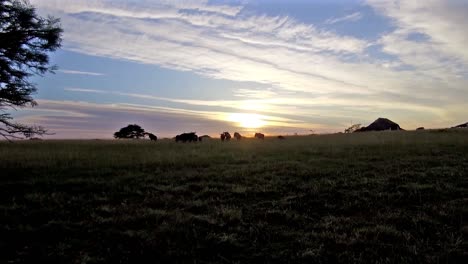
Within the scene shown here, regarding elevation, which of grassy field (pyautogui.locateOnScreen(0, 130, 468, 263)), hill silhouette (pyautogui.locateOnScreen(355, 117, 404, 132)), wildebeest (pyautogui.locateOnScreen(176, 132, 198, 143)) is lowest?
grassy field (pyautogui.locateOnScreen(0, 130, 468, 263))

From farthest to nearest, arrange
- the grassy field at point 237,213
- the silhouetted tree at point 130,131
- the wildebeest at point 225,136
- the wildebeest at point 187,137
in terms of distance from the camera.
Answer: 1. the silhouetted tree at point 130,131
2. the wildebeest at point 225,136
3. the wildebeest at point 187,137
4. the grassy field at point 237,213

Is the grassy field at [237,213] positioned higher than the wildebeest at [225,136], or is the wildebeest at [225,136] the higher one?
the wildebeest at [225,136]

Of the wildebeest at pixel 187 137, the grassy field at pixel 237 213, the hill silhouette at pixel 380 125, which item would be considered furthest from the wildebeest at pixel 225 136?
the grassy field at pixel 237 213

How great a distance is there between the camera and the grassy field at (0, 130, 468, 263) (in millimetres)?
8664

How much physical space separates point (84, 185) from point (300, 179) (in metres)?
8.42

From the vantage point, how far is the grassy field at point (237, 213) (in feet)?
28.4

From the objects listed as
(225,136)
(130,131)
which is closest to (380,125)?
(225,136)

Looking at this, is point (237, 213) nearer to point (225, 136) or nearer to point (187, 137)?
point (187, 137)

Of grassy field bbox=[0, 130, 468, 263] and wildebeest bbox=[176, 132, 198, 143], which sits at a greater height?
wildebeest bbox=[176, 132, 198, 143]

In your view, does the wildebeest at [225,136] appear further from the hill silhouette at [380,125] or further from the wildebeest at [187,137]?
the hill silhouette at [380,125]

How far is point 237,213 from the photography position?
11.4 meters

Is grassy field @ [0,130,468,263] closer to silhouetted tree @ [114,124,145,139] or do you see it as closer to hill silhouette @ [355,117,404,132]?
hill silhouette @ [355,117,404,132]

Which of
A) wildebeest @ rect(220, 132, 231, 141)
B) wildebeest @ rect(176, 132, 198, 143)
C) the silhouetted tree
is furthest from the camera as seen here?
the silhouetted tree

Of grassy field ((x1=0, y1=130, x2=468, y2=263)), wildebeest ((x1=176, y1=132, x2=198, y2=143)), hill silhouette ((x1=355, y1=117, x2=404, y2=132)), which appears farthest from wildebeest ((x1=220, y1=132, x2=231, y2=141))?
grassy field ((x1=0, y1=130, x2=468, y2=263))
